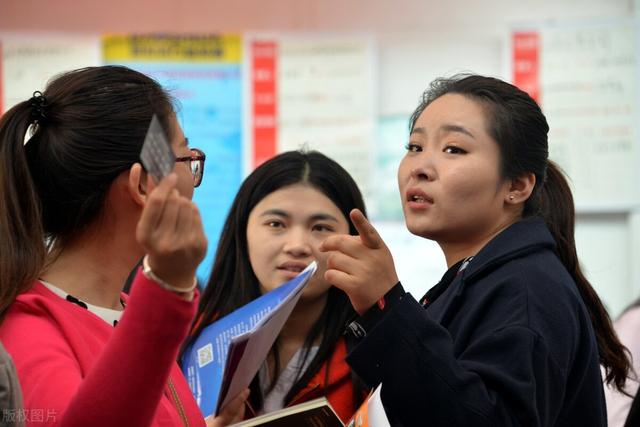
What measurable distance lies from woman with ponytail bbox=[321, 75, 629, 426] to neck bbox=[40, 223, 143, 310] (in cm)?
31

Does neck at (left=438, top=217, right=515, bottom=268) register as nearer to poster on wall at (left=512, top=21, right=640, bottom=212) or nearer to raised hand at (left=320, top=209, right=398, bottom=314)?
raised hand at (left=320, top=209, right=398, bottom=314)

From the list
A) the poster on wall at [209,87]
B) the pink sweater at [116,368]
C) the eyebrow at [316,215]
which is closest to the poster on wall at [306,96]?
the poster on wall at [209,87]

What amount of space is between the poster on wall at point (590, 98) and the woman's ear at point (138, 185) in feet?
9.66

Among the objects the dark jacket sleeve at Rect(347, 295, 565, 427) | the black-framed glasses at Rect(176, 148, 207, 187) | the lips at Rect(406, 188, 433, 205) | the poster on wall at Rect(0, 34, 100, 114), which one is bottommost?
the dark jacket sleeve at Rect(347, 295, 565, 427)

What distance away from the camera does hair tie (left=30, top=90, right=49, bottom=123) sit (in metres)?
1.28

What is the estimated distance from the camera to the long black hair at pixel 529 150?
156cm

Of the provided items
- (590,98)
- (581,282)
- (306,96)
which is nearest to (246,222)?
(581,282)

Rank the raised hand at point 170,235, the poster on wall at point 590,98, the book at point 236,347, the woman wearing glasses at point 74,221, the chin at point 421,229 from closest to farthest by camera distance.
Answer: the raised hand at point 170,235 → the woman wearing glasses at point 74,221 → the book at point 236,347 → the chin at point 421,229 → the poster on wall at point 590,98

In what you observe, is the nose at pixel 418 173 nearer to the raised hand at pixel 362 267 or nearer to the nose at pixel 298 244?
the raised hand at pixel 362 267

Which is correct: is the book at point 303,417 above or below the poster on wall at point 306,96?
below

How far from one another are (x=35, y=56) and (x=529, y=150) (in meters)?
3.17

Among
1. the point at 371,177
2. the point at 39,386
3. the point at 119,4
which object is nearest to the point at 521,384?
the point at 39,386

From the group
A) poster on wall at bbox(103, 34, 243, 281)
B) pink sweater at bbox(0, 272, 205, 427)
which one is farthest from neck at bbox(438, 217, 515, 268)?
poster on wall at bbox(103, 34, 243, 281)

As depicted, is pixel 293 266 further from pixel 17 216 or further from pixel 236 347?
pixel 17 216
